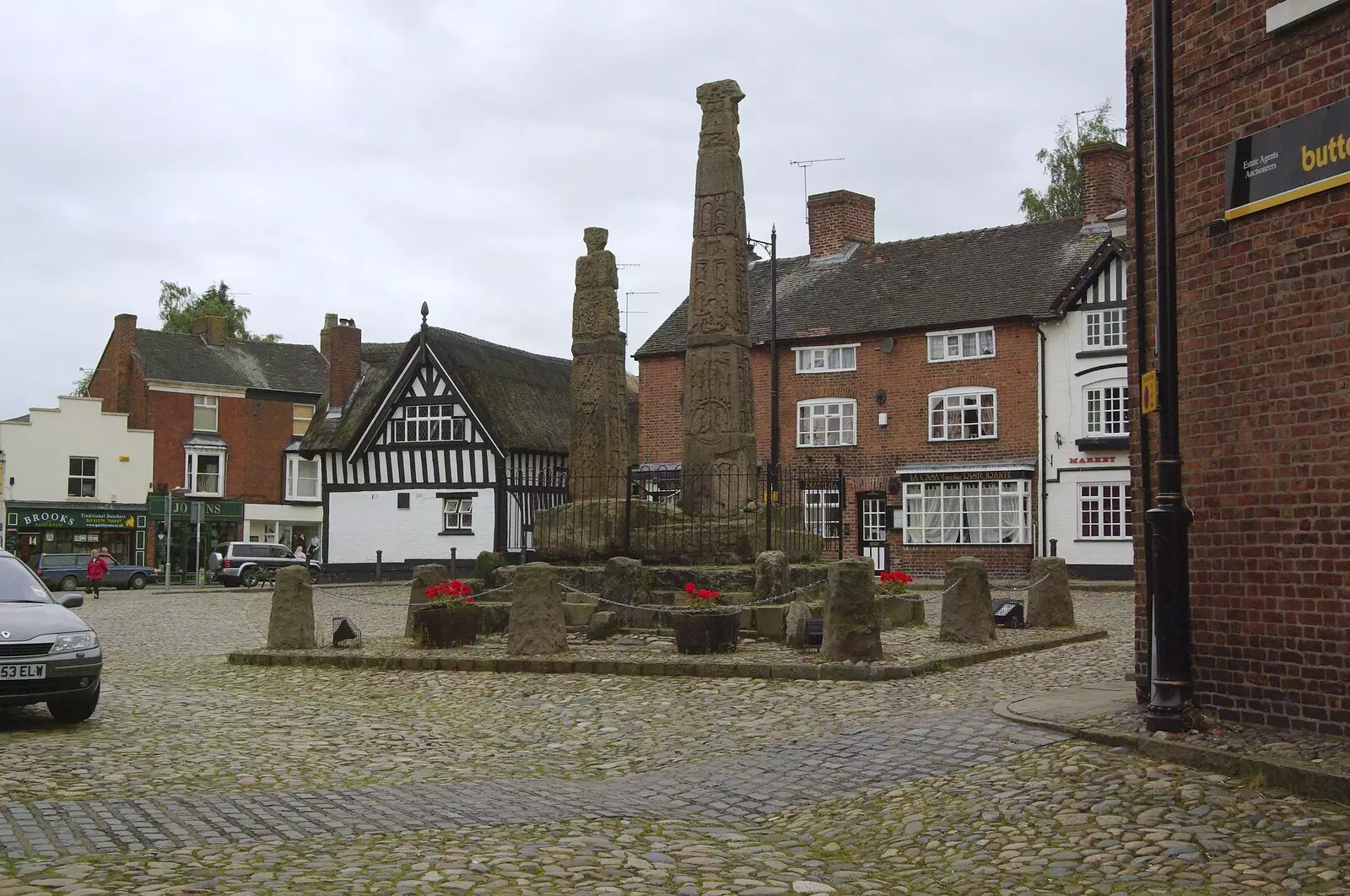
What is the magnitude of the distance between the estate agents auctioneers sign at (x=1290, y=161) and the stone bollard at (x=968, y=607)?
279 inches

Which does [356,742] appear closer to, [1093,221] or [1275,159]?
[1275,159]

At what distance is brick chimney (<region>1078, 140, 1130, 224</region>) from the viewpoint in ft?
116

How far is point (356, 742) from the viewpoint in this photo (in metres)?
9.49

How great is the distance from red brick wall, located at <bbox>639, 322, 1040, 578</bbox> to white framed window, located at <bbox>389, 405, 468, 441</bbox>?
6.08m

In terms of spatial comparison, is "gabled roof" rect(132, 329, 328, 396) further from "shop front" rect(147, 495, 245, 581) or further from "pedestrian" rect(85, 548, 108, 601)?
"pedestrian" rect(85, 548, 108, 601)

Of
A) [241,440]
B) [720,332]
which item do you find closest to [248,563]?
[241,440]

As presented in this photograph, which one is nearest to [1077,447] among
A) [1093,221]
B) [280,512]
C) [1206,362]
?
[1093,221]

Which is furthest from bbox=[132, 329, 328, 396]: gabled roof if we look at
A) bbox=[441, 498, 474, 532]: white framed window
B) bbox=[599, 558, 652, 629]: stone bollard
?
bbox=[599, 558, 652, 629]: stone bollard

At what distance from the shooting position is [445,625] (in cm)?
1569

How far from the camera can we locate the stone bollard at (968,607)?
14852 mm

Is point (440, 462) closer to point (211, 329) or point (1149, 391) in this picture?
point (211, 329)

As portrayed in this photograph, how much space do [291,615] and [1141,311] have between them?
10.5 m

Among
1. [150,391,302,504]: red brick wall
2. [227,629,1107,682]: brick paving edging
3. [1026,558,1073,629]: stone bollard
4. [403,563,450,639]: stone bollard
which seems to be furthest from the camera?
[150,391,302,504]: red brick wall

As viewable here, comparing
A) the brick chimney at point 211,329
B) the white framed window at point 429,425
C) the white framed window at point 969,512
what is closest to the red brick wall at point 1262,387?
the white framed window at point 969,512
